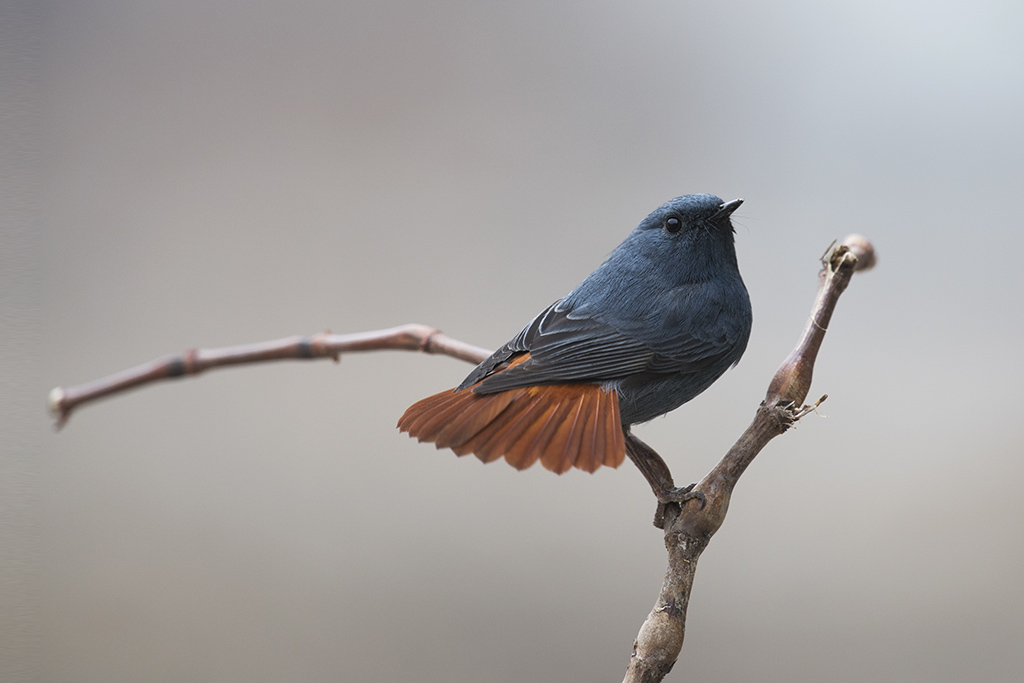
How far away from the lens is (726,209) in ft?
2.65

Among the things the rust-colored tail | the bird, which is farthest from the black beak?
the rust-colored tail

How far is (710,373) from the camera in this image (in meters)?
A: 0.83

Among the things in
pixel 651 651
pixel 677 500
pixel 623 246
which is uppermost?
pixel 623 246

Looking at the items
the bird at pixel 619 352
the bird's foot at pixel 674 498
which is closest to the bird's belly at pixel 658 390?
the bird at pixel 619 352

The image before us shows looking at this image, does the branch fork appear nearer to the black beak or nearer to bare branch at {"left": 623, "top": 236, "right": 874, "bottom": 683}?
bare branch at {"left": 623, "top": 236, "right": 874, "bottom": 683}

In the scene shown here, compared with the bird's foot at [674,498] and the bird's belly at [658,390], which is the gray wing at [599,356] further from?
the bird's foot at [674,498]

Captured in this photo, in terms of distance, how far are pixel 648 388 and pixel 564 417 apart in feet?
0.43

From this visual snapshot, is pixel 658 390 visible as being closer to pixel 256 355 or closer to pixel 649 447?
pixel 649 447

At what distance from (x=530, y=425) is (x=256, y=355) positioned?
313 mm

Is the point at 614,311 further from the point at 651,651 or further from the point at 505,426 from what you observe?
the point at 651,651

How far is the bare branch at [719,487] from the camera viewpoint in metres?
0.60

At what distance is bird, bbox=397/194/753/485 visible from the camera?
2.34 ft

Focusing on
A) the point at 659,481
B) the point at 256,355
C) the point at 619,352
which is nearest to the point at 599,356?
the point at 619,352

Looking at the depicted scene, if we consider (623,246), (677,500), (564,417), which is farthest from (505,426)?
(623,246)
